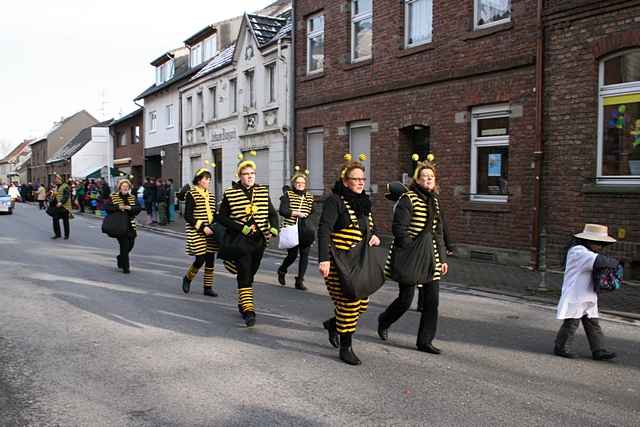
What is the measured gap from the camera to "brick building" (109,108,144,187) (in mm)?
42500

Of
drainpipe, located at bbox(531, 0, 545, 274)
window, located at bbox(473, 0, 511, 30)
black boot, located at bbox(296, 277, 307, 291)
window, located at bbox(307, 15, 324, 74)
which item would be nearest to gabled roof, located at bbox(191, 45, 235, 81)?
window, located at bbox(307, 15, 324, 74)

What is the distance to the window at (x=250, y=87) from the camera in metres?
25.2

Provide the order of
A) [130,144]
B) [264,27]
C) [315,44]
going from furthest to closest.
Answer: [130,144], [264,27], [315,44]

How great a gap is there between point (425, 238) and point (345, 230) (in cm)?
86

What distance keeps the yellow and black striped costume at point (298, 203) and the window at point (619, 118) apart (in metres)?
5.45

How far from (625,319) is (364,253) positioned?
166 inches

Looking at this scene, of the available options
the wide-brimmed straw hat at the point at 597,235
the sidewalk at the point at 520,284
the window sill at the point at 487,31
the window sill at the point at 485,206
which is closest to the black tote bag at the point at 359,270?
the wide-brimmed straw hat at the point at 597,235

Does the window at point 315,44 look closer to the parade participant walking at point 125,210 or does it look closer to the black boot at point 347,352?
the parade participant walking at point 125,210

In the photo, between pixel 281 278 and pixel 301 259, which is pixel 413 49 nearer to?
pixel 301 259

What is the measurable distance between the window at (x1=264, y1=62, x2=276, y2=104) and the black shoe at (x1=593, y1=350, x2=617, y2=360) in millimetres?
18616

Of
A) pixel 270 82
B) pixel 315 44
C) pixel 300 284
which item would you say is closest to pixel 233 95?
pixel 270 82

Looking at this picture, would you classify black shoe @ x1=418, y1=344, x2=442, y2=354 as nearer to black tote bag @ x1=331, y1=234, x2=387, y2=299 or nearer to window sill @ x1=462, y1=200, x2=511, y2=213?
black tote bag @ x1=331, y1=234, x2=387, y2=299

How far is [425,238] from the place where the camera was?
6.10 meters

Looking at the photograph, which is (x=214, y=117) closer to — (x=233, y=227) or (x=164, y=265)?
(x=164, y=265)
